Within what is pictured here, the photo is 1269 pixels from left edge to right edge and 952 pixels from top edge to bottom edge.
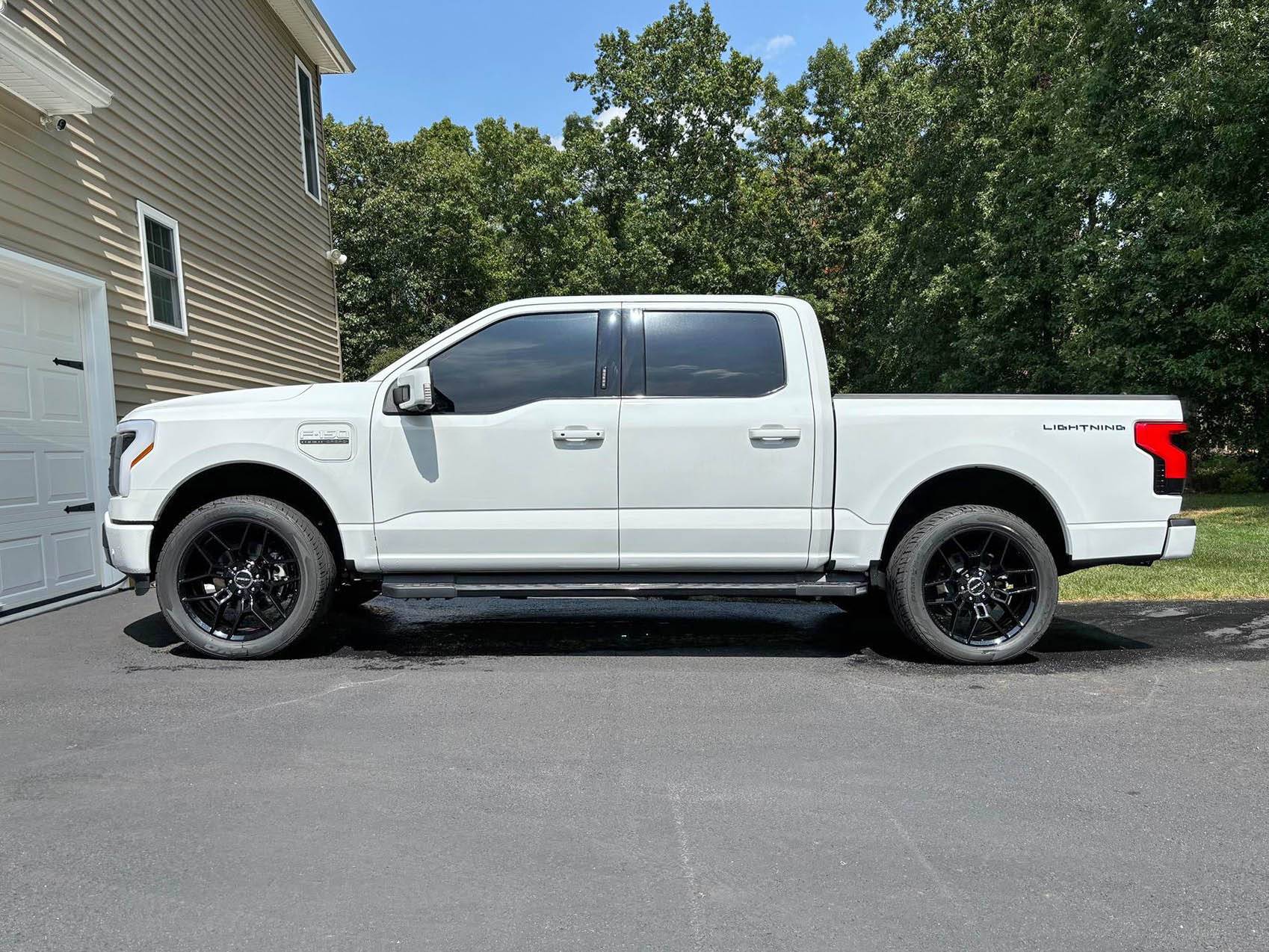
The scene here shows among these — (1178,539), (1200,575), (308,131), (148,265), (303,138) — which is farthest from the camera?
(308,131)

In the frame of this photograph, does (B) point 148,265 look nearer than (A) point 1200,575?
No

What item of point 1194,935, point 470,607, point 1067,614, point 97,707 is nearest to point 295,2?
point 470,607

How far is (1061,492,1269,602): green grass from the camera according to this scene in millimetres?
7654

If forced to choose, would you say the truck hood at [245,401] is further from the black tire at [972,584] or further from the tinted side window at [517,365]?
the black tire at [972,584]

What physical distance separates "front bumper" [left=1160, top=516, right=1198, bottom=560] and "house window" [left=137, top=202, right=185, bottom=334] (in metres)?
9.73

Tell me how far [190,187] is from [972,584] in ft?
34.1

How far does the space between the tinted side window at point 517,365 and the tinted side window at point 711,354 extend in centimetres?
39

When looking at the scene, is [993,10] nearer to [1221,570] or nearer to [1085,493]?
[1221,570]

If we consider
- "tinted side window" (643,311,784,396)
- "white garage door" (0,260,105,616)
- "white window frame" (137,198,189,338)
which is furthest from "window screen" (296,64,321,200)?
"tinted side window" (643,311,784,396)

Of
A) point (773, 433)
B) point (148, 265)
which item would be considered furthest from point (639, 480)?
point (148, 265)

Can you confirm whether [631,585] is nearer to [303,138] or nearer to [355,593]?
[355,593]

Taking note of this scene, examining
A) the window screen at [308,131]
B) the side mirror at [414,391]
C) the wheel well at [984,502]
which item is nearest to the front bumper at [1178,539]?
the wheel well at [984,502]

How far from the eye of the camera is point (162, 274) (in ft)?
35.0

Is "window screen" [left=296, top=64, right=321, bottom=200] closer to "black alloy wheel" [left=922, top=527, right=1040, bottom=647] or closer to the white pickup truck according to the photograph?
the white pickup truck
